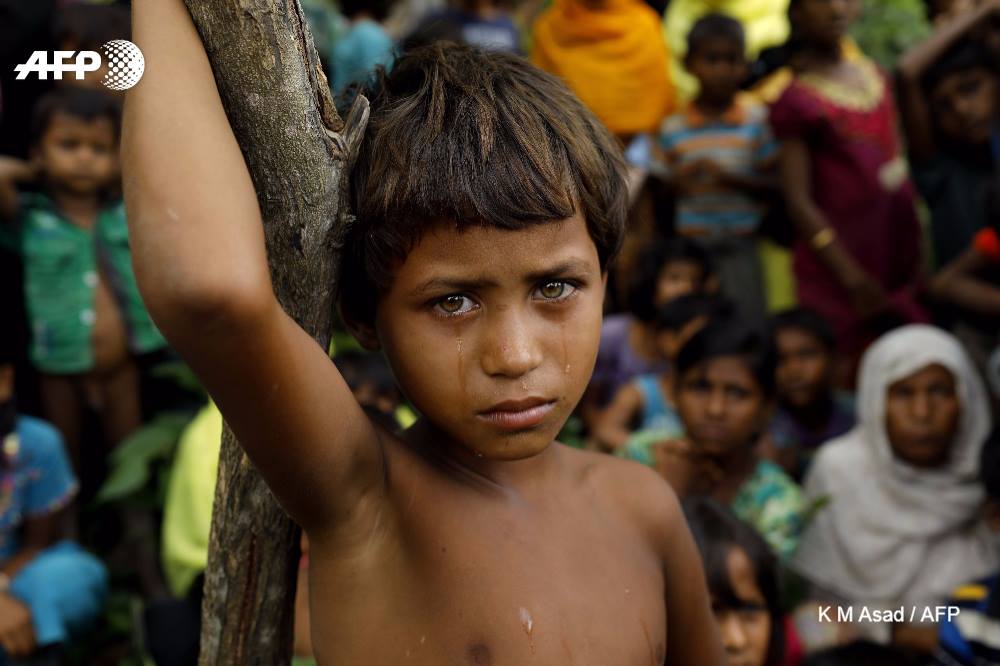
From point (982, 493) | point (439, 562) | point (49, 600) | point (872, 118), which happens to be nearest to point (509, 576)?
point (439, 562)

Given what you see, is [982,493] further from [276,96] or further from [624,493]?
[276,96]

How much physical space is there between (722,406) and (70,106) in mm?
2516

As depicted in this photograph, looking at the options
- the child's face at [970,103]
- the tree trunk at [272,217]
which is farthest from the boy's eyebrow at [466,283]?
the child's face at [970,103]

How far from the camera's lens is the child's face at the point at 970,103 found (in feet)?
15.8

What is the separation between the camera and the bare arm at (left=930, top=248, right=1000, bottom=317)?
430 cm

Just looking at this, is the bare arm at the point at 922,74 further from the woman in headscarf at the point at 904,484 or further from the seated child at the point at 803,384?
the woman in headscarf at the point at 904,484

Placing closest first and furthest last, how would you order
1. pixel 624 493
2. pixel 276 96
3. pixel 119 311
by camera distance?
pixel 276 96 → pixel 624 493 → pixel 119 311

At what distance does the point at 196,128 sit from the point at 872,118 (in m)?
4.09

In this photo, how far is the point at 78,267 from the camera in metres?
4.18

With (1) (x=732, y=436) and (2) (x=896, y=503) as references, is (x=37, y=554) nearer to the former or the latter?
(1) (x=732, y=436)

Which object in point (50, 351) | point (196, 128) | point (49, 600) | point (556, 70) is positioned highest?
point (556, 70)

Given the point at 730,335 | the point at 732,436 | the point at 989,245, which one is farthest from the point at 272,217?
the point at 989,245

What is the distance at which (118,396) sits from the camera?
4.34m

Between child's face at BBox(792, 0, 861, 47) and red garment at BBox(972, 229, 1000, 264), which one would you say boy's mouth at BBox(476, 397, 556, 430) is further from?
child's face at BBox(792, 0, 861, 47)
